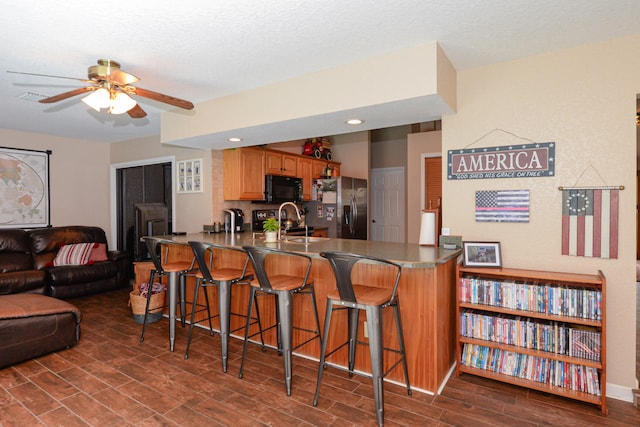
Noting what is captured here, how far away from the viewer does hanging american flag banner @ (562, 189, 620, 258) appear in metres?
2.43

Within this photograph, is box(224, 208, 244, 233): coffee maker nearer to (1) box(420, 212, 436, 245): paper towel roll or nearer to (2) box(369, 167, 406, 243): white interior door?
(1) box(420, 212, 436, 245): paper towel roll

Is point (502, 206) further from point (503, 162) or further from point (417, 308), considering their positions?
point (417, 308)

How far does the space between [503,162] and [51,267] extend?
549cm

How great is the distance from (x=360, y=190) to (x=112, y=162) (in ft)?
13.9

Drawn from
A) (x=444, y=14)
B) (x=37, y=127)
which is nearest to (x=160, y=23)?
(x=444, y=14)

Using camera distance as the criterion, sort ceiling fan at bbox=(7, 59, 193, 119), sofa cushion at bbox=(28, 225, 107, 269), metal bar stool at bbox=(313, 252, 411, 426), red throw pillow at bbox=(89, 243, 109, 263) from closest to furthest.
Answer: metal bar stool at bbox=(313, 252, 411, 426)
ceiling fan at bbox=(7, 59, 193, 119)
sofa cushion at bbox=(28, 225, 107, 269)
red throw pillow at bbox=(89, 243, 109, 263)

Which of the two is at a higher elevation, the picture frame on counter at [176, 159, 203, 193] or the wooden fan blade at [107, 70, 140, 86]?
the wooden fan blade at [107, 70, 140, 86]

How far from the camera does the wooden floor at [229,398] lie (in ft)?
7.21

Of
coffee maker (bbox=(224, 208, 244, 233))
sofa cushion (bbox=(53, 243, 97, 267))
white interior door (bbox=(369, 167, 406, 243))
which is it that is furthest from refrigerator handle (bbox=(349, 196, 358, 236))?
sofa cushion (bbox=(53, 243, 97, 267))

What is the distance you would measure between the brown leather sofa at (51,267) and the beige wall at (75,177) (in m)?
0.38

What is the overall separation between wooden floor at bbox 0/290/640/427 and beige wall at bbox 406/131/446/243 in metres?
4.05

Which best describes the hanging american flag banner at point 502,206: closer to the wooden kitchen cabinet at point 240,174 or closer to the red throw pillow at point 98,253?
the wooden kitchen cabinet at point 240,174

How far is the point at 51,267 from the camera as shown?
482 cm

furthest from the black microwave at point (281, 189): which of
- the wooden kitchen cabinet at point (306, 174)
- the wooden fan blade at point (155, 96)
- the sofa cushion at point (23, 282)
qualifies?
the sofa cushion at point (23, 282)
